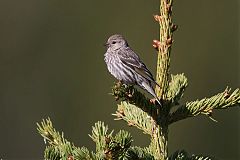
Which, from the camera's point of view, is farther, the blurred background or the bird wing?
the blurred background

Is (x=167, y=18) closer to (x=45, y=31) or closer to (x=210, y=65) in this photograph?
(x=210, y=65)

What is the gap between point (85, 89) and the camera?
18.0m

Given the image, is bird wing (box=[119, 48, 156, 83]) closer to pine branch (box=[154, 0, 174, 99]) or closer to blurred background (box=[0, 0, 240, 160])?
pine branch (box=[154, 0, 174, 99])

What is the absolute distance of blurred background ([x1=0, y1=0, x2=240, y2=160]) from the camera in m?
15.0

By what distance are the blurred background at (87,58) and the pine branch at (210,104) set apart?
10785 mm

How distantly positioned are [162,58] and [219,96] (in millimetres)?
298

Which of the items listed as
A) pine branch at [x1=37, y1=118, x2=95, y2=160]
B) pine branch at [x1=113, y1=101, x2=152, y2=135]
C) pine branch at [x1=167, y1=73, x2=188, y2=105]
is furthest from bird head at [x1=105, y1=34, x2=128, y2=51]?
pine branch at [x1=37, y1=118, x2=95, y2=160]

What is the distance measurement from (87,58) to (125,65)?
12720mm

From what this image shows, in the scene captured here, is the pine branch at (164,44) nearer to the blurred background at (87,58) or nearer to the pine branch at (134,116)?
the pine branch at (134,116)

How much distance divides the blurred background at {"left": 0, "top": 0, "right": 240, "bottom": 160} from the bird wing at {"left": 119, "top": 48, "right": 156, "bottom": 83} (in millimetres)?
8628

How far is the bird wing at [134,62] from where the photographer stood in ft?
15.1

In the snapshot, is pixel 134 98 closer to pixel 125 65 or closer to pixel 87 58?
pixel 125 65

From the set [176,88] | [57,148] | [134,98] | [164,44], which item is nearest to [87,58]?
[176,88]

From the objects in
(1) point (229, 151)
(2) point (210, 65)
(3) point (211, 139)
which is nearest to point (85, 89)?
(2) point (210, 65)
